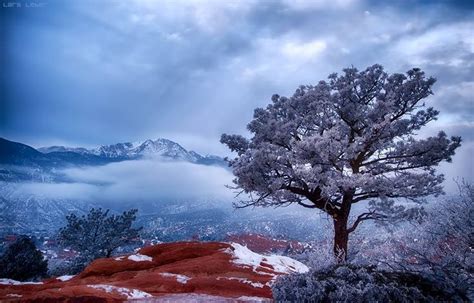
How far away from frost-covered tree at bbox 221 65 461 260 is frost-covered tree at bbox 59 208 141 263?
58.4 feet

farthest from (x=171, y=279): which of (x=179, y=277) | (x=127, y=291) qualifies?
(x=127, y=291)

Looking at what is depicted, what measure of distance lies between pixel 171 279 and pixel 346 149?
9.07 metres

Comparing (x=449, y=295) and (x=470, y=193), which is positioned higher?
(x=470, y=193)

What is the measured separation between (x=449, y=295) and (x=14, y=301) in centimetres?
1172

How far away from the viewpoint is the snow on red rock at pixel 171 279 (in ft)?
38.8

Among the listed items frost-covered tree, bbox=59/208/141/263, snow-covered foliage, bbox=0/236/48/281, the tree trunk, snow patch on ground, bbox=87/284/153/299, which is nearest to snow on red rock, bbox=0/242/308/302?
snow patch on ground, bbox=87/284/153/299

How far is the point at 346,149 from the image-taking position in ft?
53.6

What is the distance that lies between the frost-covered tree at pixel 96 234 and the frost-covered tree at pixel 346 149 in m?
17.8

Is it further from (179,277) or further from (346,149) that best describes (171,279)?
→ (346,149)

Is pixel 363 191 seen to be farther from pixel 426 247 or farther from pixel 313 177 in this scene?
pixel 426 247

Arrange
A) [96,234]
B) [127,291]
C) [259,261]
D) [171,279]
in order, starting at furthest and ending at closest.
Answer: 1. [96,234]
2. [259,261]
3. [171,279]
4. [127,291]

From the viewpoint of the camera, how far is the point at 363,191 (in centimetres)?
Result: 1762

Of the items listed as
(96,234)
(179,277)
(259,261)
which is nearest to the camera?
(179,277)

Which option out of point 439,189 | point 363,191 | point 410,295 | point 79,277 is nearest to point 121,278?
point 79,277
